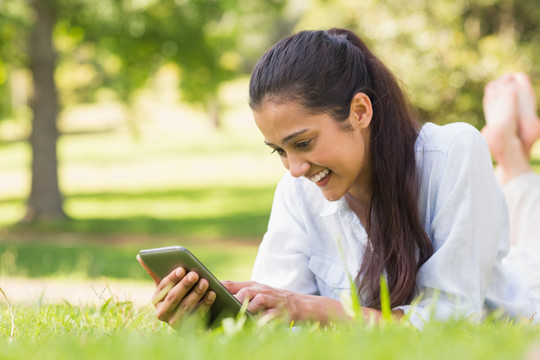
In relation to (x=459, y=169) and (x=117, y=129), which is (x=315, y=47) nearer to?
(x=459, y=169)

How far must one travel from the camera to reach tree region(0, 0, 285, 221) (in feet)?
47.6

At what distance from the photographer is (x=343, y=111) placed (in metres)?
2.83

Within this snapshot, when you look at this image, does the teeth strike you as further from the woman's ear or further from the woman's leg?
the woman's leg

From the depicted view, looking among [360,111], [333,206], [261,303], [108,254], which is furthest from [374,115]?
[108,254]

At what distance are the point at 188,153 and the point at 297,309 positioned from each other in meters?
28.6

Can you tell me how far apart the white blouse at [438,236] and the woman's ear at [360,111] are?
0.89 feet

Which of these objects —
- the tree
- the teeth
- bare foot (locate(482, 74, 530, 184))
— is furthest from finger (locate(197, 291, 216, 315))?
the tree

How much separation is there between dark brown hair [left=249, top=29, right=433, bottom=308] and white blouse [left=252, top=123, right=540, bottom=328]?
8 centimetres

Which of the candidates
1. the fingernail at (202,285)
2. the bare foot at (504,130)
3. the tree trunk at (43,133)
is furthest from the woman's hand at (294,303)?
the tree trunk at (43,133)

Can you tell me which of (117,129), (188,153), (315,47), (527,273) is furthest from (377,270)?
(117,129)

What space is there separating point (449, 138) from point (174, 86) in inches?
689

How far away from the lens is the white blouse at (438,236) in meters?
2.75

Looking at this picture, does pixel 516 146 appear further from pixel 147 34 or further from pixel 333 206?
pixel 147 34

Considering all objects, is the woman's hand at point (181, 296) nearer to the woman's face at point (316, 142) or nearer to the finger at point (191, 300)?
the finger at point (191, 300)
